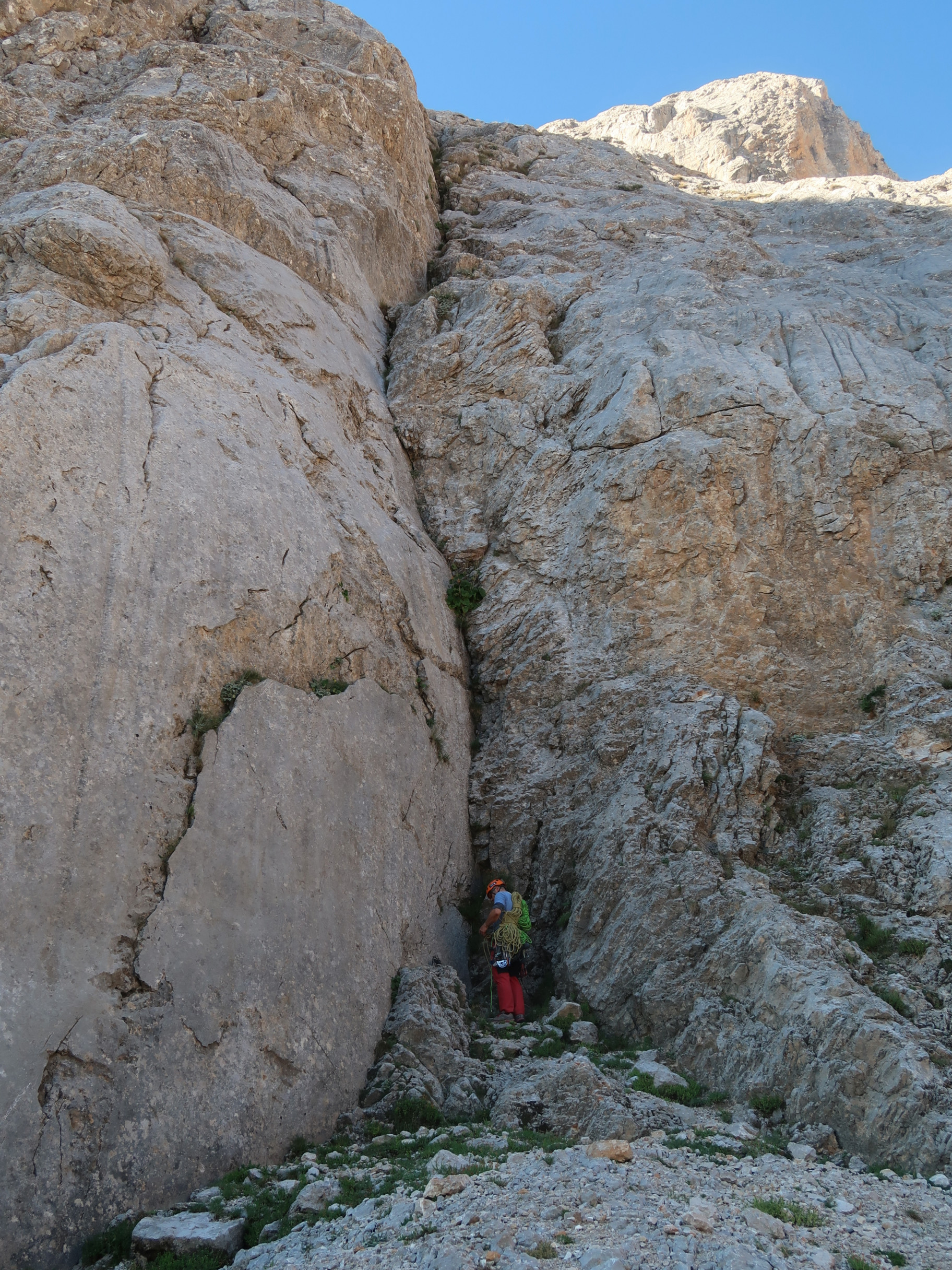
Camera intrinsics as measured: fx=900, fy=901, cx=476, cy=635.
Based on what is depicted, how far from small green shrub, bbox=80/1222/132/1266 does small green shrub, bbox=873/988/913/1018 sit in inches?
311

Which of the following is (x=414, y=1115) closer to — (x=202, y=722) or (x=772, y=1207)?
(x=772, y=1207)

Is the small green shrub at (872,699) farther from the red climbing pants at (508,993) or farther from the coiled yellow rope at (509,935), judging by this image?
the red climbing pants at (508,993)

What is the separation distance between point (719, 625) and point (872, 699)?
2.60 meters

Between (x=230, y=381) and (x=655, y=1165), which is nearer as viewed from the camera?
(x=655, y=1165)

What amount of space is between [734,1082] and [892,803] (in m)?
4.75

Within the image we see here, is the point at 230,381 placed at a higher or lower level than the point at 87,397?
higher

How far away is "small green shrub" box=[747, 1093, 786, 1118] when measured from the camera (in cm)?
955

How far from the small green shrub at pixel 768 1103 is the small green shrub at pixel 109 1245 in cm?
620

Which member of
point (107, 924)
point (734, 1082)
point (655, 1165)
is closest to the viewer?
point (655, 1165)

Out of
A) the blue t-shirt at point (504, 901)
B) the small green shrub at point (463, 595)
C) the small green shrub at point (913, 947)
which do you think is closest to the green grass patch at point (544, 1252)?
the small green shrub at point (913, 947)

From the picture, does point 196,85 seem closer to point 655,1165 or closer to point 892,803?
point 892,803

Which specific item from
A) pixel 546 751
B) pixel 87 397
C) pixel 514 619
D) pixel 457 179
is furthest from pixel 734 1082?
pixel 457 179

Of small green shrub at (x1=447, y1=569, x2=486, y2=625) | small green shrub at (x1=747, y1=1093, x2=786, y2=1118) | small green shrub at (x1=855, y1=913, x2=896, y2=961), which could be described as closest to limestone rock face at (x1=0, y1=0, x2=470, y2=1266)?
small green shrub at (x1=447, y1=569, x2=486, y2=625)

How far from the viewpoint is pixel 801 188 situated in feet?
87.6
